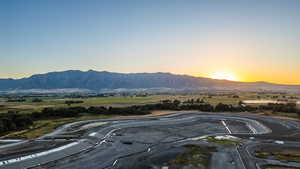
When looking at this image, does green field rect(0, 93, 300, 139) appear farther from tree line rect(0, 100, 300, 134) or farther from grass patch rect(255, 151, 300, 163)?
grass patch rect(255, 151, 300, 163)

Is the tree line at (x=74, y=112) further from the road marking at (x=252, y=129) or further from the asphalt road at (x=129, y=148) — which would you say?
the road marking at (x=252, y=129)

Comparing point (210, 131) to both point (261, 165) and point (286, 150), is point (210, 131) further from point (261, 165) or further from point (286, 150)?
point (261, 165)

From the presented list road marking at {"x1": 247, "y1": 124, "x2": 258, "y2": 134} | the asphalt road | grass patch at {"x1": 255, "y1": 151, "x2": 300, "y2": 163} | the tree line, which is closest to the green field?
the tree line

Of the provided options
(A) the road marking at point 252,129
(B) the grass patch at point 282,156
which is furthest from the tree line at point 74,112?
(B) the grass patch at point 282,156

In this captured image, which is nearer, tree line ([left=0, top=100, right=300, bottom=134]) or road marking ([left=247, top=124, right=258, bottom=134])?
road marking ([left=247, top=124, right=258, bottom=134])

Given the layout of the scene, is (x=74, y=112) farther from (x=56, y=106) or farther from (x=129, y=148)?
(x=129, y=148)

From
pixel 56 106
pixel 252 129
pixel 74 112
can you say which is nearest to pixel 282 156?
pixel 252 129

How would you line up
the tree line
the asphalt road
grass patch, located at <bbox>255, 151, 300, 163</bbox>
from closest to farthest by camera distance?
1. the asphalt road
2. grass patch, located at <bbox>255, 151, 300, 163</bbox>
3. the tree line

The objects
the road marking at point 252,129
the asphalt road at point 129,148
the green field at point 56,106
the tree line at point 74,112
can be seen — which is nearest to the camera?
the asphalt road at point 129,148

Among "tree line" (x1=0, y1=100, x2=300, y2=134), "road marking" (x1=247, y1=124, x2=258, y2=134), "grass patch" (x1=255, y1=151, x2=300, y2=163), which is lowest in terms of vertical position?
"road marking" (x1=247, y1=124, x2=258, y2=134)

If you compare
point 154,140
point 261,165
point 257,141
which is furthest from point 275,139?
point 154,140

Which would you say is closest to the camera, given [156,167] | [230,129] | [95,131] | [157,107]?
[156,167]
